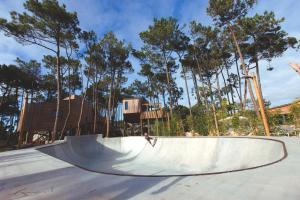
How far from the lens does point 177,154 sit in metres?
9.94

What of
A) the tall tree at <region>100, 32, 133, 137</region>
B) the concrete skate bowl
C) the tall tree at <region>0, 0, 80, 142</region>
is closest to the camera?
the concrete skate bowl

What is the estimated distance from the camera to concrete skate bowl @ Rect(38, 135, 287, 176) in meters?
5.62

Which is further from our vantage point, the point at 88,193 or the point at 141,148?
the point at 141,148

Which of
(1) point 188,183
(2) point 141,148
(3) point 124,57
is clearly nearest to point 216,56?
(3) point 124,57

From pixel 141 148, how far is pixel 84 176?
384 inches

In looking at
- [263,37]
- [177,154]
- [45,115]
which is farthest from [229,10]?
[45,115]

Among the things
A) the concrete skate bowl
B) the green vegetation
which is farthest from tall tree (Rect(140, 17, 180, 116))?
the concrete skate bowl

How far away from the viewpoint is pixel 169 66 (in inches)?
979

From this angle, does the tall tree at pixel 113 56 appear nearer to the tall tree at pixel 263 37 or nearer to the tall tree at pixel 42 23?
the tall tree at pixel 42 23

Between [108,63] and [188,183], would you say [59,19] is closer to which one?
[108,63]

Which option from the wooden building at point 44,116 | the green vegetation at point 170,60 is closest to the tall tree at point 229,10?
the green vegetation at point 170,60

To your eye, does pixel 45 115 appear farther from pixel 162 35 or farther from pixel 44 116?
pixel 162 35

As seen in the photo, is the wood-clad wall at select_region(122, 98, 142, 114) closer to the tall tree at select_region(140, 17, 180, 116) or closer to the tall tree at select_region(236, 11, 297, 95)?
the tall tree at select_region(140, 17, 180, 116)

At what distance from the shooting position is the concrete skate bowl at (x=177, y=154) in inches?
221
